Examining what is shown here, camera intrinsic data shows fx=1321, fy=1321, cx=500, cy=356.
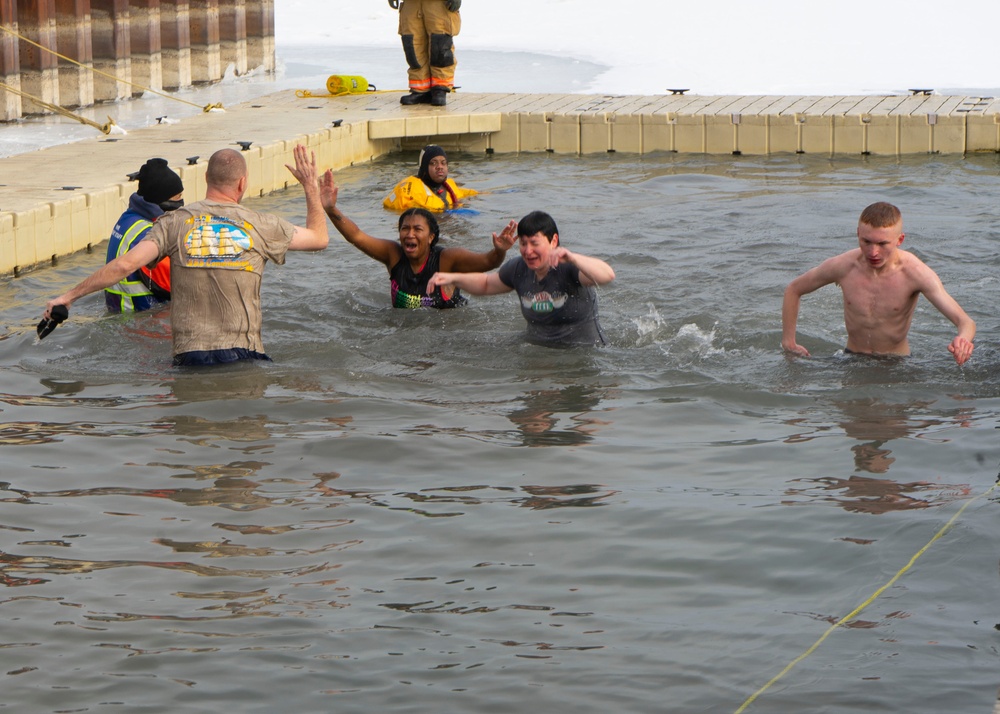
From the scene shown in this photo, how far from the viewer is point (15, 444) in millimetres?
6000

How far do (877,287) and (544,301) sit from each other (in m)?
1.82

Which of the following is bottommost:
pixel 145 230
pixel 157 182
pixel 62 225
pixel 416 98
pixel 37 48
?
pixel 62 225

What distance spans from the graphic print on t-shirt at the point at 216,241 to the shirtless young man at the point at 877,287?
286 centimetres

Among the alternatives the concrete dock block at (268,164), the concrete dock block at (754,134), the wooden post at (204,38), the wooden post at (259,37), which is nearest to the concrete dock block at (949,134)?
the concrete dock block at (754,134)

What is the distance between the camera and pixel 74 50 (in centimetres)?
1641

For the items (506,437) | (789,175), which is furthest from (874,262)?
(789,175)

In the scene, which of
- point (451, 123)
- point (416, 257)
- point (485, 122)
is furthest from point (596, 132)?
point (416, 257)

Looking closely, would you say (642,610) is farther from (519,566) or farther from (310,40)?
(310,40)

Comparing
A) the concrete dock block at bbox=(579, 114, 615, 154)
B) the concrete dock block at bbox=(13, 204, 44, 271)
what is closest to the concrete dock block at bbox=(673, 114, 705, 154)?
the concrete dock block at bbox=(579, 114, 615, 154)

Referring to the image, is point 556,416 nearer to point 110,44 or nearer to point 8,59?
point 8,59

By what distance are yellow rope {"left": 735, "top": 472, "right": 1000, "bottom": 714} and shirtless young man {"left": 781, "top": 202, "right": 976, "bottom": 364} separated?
176 cm

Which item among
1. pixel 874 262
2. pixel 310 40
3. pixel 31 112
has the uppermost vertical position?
pixel 310 40

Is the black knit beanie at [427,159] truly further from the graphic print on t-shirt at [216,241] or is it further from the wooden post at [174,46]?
the wooden post at [174,46]

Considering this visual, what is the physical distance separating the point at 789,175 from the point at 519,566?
10.2 metres
